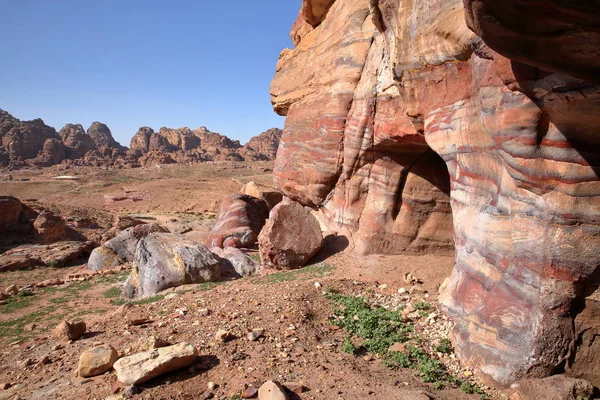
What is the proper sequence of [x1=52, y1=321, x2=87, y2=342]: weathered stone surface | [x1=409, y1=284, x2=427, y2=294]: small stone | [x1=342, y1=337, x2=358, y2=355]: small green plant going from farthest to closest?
[x1=409, y1=284, x2=427, y2=294]: small stone
[x1=52, y1=321, x2=87, y2=342]: weathered stone surface
[x1=342, y1=337, x2=358, y2=355]: small green plant

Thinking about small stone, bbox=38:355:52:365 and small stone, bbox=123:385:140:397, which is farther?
small stone, bbox=38:355:52:365

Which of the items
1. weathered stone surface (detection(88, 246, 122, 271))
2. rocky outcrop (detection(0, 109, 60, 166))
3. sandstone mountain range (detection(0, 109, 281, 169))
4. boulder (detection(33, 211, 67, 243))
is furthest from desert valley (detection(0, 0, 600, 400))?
rocky outcrop (detection(0, 109, 60, 166))

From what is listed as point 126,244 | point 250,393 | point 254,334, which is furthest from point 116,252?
point 250,393

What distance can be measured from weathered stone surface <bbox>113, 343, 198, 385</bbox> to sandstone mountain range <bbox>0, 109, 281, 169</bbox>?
68.3 meters

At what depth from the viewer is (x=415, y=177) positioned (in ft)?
33.4

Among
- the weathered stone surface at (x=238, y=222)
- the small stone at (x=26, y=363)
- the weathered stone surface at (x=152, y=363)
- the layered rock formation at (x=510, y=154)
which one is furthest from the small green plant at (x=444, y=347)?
the weathered stone surface at (x=238, y=222)

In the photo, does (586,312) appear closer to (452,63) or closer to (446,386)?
(446,386)

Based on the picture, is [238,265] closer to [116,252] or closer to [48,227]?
[116,252]

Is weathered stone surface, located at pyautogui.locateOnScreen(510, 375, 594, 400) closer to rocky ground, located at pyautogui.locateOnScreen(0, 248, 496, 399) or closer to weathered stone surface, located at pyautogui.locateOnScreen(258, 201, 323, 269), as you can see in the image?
rocky ground, located at pyautogui.locateOnScreen(0, 248, 496, 399)

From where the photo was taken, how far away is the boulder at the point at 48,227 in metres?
21.4

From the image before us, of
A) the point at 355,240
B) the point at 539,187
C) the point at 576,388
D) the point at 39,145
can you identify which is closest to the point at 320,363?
the point at 576,388

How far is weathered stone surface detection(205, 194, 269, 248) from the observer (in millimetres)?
16703

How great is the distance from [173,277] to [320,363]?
22.5 feet

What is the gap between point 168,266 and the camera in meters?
11.1
